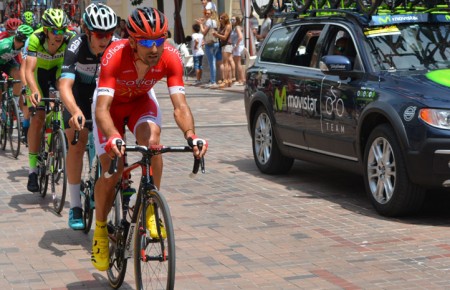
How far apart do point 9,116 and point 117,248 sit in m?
8.13

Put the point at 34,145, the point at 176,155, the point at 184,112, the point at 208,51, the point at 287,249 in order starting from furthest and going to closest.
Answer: the point at 208,51 → the point at 176,155 → the point at 34,145 → the point at 287,249 → the point at 184,112

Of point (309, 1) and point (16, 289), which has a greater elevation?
point (309, 1)

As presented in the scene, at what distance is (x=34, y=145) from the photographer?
1080cm

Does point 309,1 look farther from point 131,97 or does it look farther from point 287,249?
point 131,97

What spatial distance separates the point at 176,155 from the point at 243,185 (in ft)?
9.66

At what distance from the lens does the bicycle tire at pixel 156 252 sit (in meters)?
5.79

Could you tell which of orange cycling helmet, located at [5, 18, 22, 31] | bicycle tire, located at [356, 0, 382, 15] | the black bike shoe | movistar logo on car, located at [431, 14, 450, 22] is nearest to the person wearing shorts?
the black bike shoe

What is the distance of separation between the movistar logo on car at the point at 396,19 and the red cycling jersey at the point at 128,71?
3.86 m

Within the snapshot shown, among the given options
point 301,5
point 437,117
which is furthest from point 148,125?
point 301,5

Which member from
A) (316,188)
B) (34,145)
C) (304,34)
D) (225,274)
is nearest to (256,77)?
(304,34)

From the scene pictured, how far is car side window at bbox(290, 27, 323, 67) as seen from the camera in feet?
36.9

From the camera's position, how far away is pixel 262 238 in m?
8.49

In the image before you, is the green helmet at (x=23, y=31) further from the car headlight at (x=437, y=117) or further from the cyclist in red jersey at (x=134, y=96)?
the cyclist in red jersey at (x=134, y=96)

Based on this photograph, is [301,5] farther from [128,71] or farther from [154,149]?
[154,149]
